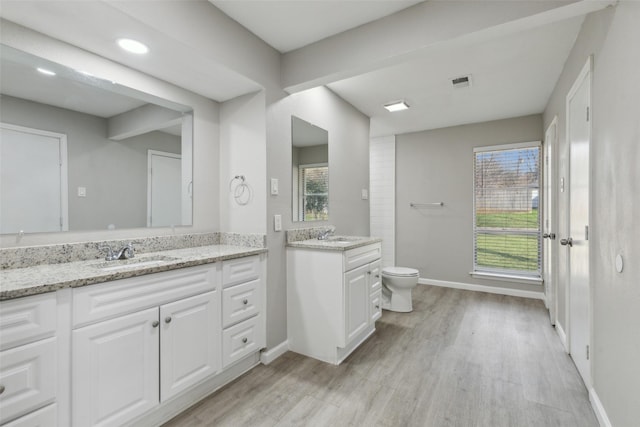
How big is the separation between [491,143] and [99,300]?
179 inches

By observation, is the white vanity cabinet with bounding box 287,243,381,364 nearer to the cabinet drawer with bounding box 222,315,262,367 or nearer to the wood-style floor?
the wood-style floor

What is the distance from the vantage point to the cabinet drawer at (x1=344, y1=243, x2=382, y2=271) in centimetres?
234

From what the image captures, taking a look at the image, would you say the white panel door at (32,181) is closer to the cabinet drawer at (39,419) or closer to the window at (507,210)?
the cabinet drawer at (39,419)

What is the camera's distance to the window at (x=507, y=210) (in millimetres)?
3975

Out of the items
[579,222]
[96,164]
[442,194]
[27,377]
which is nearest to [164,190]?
[96,164]

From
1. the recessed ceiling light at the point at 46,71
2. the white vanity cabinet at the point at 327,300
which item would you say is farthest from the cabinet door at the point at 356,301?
the recessed ceiling light at the point at 46,71

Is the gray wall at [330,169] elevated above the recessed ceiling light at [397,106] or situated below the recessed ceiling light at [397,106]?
below

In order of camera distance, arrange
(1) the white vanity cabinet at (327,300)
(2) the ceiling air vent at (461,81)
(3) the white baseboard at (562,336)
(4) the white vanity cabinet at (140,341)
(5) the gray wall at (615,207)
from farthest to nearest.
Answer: (2) the ceiling air vent at (461,81)
(3) the white baseboard at (562,336)
(1) the white vanity cabinet at (327,300)
(4) the white vanity cabinet at (140,341)
(5) the gray wall at (615,207)

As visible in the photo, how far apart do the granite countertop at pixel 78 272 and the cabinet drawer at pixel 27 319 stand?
1.4 inches

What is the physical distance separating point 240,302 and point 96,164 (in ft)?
4.20

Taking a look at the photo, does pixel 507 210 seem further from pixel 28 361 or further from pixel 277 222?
pixel 28 361

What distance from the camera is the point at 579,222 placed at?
2.04 metres

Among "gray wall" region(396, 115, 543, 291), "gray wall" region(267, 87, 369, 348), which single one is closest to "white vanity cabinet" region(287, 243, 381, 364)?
"gray wall" region(267, 87, 369, 348)

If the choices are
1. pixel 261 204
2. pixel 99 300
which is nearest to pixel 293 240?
pixel 261 204
